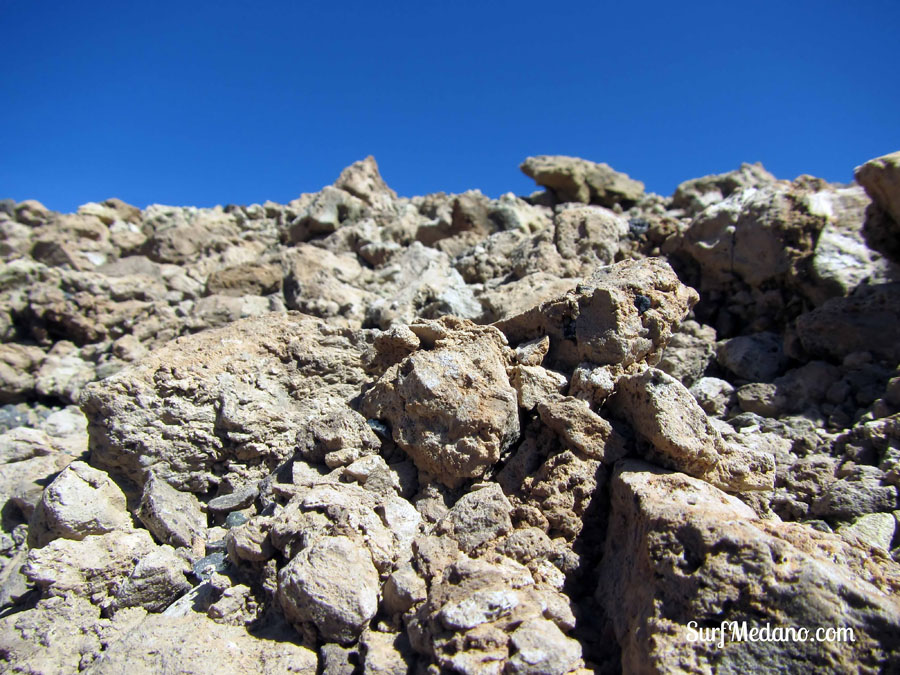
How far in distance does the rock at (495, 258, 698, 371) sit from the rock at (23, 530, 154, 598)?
2704mm

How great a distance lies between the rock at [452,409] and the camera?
10.4ft

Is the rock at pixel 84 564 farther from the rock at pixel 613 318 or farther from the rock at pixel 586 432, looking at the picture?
the rock at pixel 613 318

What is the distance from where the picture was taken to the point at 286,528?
2834 mm

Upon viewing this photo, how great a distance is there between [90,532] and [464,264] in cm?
404

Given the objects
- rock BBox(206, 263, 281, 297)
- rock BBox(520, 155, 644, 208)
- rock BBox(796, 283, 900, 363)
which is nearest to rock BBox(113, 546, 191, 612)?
rock BBox(206, 263, 281, 297)

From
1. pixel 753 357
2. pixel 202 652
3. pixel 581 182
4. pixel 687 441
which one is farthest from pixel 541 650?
pixel 581 182

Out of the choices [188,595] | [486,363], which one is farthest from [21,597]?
[486,363]

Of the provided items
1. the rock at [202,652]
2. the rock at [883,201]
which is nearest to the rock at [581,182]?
the rock at [883,201]

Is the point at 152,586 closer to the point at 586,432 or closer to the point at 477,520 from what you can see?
the point at 477,520

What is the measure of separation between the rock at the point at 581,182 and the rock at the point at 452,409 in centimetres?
566

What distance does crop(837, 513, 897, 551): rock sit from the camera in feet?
9.08

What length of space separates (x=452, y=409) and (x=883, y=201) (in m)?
3.92

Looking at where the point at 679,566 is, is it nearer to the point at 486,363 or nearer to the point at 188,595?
the point at 486,363

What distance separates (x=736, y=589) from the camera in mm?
2178
